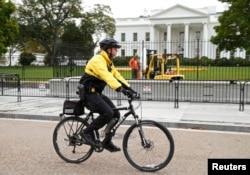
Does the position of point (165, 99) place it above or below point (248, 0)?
below

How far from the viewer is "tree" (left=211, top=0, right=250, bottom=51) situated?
901 inches

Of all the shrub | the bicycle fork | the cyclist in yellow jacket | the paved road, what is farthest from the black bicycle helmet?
the shrub

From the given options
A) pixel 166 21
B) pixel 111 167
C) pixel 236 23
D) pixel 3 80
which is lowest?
pixel 111 167

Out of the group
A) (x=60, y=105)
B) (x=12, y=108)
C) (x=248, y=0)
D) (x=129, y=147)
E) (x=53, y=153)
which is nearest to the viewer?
(x=129, y=147)

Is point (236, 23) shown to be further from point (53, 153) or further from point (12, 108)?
point (53, 153)

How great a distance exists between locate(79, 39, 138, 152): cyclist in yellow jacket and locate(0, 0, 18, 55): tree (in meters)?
17.8

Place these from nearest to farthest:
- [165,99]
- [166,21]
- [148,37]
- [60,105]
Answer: [60,105]
[165,99]
[166,21]
[148,37]

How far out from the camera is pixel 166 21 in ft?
279

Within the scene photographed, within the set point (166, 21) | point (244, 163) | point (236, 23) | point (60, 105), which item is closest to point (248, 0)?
point (236, 23)

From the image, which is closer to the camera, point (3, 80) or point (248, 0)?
point (3, 80)

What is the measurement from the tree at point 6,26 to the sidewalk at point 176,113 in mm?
8622

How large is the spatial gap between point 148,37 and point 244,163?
89.3m

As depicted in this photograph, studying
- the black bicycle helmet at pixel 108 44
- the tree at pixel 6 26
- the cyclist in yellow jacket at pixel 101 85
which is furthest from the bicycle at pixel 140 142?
the tree at pixel 6 26

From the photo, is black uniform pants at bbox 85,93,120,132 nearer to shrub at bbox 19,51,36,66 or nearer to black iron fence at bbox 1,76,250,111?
black iron fence at bbox 1,76,250,111
